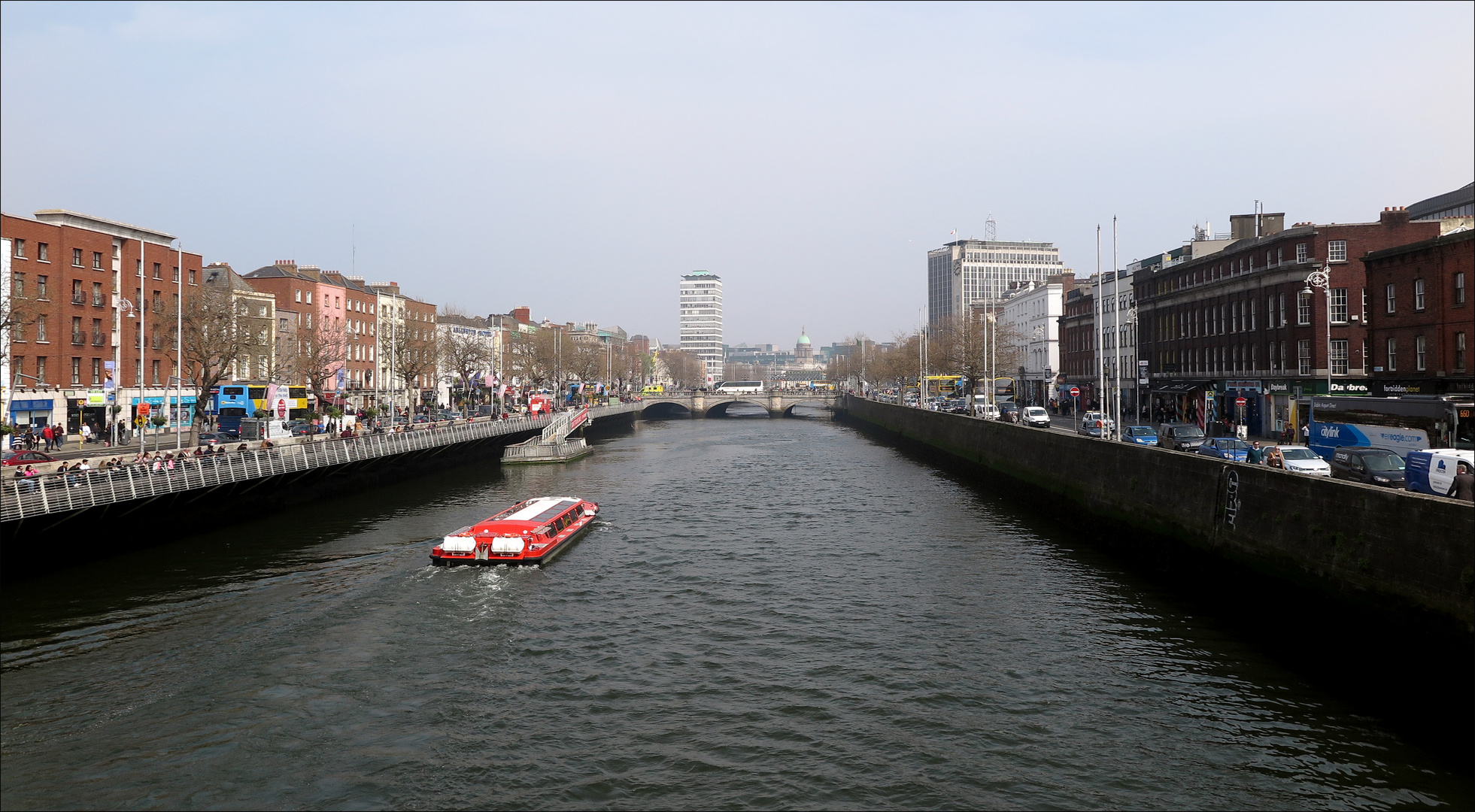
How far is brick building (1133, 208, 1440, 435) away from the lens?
2398 inches

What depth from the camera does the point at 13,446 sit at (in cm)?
5325

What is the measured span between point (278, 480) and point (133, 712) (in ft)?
96.9

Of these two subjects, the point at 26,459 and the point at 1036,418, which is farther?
the point at 1036,418

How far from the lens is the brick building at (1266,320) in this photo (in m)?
60.9

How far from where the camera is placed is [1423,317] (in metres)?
47.4

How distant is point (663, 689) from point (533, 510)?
21.5 m

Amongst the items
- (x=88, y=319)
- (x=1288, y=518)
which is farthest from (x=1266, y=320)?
(x=88, y=319)

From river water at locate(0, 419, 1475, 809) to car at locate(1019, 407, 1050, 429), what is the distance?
3876cm

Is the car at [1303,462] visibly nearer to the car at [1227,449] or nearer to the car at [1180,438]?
the car at [1227,449]

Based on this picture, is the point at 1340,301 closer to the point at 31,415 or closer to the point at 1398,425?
the point at 1398,425

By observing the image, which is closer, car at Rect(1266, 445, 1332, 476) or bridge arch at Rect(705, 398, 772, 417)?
car at Rect(1266, 445, 1332, 476)

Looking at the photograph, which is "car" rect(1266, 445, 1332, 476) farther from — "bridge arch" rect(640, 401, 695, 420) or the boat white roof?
"bridge arch" rect(640, 401, 695, 420)

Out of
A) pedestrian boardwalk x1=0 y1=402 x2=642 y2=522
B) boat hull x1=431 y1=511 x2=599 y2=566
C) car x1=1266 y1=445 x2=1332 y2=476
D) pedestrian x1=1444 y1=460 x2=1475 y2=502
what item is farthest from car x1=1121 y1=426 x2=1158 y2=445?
pedestrian boardwalk x1=0 y1=402 x2=642 y2=522

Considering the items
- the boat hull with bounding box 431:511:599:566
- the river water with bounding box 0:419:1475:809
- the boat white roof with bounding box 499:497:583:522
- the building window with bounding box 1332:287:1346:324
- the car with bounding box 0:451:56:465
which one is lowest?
the river water with bounding box 0:419:1475:809
